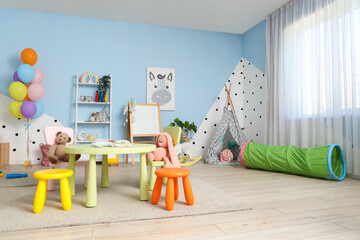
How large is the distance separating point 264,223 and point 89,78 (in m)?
3.63

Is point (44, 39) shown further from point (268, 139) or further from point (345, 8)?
point (345, 8)

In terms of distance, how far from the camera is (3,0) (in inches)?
153

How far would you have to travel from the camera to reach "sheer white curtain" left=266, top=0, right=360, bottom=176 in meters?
2.99

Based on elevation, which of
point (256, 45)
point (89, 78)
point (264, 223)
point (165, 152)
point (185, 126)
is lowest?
point (264, 223)

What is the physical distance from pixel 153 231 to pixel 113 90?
341 centimetres

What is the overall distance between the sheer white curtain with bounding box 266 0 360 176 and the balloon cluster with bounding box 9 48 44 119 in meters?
3.62

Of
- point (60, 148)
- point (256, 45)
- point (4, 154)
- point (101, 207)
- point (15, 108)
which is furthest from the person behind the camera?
point (256, 45)

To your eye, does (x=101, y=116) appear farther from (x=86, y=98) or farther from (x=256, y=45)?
(x=256, y=45)

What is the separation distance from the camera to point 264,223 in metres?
1.58

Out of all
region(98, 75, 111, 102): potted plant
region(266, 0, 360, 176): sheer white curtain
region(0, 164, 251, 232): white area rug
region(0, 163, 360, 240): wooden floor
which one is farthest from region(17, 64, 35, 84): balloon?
region(266, 0, 360, 176): sheer white curtain

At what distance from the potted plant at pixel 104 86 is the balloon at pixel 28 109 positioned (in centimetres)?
100

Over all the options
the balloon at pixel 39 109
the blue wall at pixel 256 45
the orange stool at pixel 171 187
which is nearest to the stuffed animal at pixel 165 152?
the orange stool at pixel 171 187

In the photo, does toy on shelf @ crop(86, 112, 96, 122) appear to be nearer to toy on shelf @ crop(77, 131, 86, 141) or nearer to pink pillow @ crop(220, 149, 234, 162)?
toy on shelf @ crop(77, 131, 86, 141)

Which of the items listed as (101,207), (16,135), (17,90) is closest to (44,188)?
(101,207)
